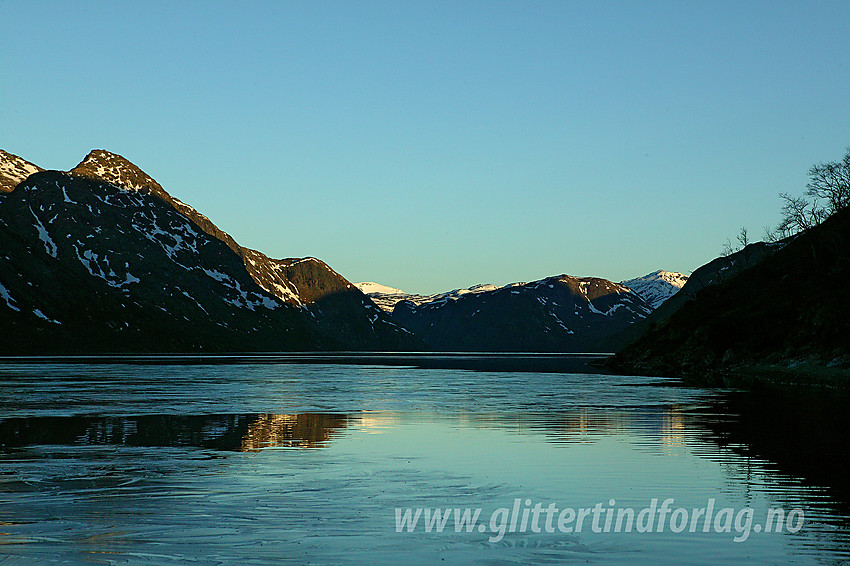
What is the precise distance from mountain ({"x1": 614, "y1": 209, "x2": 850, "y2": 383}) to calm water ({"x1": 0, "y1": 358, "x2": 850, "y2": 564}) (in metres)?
39.3

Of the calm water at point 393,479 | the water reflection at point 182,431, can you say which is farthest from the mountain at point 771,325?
the water reflection at point 182,431

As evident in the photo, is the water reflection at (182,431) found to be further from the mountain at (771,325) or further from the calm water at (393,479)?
the mountain at (771,325)

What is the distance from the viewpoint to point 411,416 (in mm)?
47688

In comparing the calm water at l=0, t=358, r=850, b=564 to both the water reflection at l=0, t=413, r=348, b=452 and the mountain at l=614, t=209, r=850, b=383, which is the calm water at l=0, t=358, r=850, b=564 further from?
the mountain at l=614, t=209, r=850, b=383

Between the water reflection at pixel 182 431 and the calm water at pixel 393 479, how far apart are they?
4.9 inches

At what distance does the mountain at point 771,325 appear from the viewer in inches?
3351

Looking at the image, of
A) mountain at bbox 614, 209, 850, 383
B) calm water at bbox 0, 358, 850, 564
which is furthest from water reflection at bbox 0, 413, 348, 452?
mountain at bbox 614, 209, 850, 383

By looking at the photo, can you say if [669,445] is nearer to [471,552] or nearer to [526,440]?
[526,440]

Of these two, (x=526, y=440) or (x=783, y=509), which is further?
(x=526, y=440)

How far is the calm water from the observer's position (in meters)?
15.8

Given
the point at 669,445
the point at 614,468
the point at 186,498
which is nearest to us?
the point at 186,498

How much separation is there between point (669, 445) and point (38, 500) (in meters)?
21.5

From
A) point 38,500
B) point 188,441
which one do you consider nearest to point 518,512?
point 38,500

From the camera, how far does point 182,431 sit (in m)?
37.8
